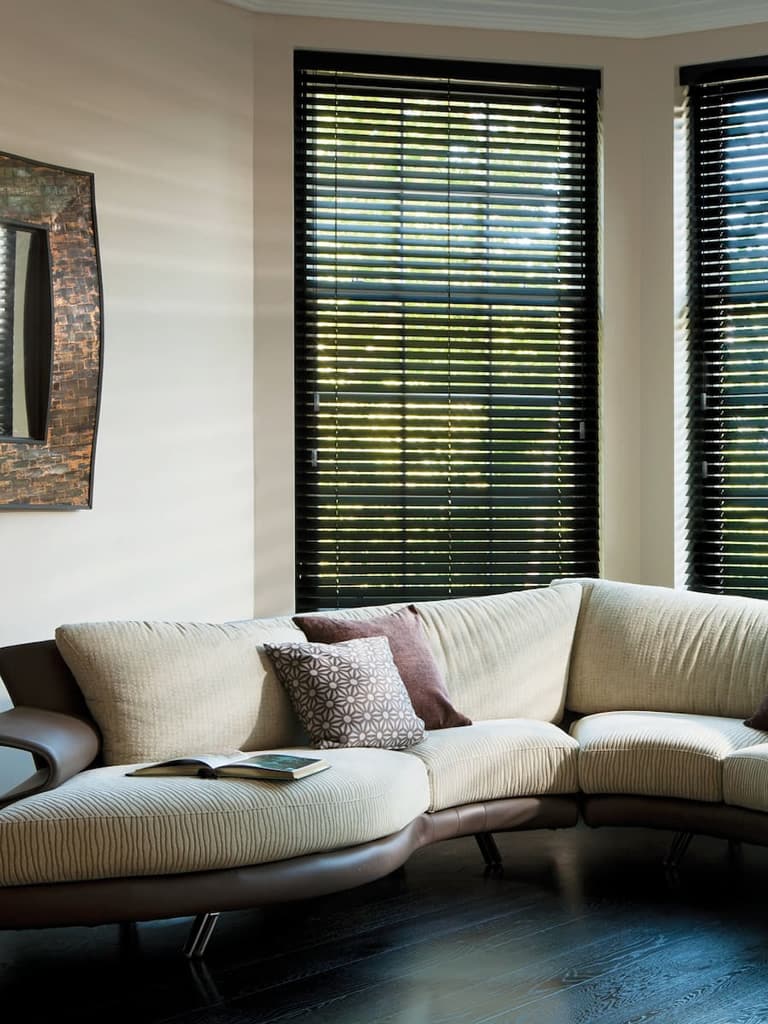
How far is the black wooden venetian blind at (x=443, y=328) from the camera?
462 cm

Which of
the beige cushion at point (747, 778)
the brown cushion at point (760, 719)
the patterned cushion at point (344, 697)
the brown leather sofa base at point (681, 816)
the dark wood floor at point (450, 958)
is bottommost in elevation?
the dark wood floor at point (450, 958)

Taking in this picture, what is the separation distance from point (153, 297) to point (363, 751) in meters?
1.92

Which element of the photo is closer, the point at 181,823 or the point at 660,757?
the point at 181,823

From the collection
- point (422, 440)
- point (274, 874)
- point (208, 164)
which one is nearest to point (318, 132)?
point (208, 164)

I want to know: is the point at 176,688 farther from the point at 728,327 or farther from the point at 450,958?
the point at 728,327

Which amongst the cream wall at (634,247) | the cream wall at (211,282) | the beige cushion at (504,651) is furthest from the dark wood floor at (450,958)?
the cream wall at (634,247)

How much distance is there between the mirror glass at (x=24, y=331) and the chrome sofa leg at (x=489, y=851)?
6.26 ft

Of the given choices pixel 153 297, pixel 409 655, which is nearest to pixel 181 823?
pixel 409 655

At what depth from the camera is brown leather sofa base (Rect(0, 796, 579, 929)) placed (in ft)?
8.18

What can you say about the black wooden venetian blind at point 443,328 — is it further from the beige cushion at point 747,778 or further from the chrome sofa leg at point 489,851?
the beige cushion at point 747,778

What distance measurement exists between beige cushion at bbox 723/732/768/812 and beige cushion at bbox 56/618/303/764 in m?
1.25

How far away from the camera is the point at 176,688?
324 centimetres

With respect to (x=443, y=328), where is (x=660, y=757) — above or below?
below

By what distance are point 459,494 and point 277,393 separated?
2.78 feet
